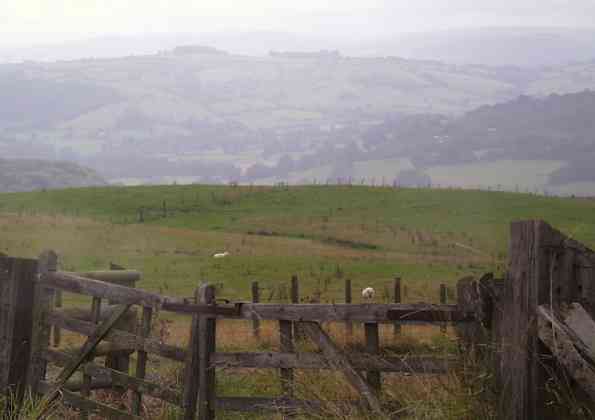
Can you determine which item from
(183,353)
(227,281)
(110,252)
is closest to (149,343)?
(183,353)

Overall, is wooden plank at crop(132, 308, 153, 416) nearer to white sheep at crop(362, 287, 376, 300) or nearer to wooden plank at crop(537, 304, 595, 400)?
wooden plank at crop(537, 304, 595, 400)

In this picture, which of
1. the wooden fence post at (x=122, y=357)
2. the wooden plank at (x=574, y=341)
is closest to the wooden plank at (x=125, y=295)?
the wooden fence post at (x=122, y=357)

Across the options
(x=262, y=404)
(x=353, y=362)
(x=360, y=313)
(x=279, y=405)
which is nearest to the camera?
(x=360, y=313)

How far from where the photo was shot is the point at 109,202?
7694 cm

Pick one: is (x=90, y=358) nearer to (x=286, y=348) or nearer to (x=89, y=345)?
(x=89, y=345)

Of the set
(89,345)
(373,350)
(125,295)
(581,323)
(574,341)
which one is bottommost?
(89,345)

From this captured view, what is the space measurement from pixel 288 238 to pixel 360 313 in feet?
166

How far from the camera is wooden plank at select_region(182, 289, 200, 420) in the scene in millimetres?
8320

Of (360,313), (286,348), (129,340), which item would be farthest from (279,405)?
(129,340)

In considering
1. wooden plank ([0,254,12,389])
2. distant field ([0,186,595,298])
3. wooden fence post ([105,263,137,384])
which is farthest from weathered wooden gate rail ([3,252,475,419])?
distant field ([0,186,595,298])

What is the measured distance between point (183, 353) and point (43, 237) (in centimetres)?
4044

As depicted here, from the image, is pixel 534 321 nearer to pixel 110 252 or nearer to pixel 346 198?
pixel 110 252

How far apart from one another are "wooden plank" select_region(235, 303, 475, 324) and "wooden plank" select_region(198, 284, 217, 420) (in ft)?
1.11

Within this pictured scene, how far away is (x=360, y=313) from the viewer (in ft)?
25.1
